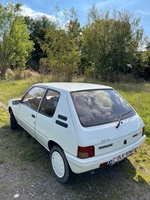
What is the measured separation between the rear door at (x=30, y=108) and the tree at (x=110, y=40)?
1046 centimetres

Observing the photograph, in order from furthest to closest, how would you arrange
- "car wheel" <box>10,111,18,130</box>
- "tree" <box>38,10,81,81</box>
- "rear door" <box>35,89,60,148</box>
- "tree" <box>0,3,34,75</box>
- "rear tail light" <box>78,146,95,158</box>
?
"tree" <box>0,3,34,75</box>
"tree" <box>38,10,81,81</box>
"car wheel" <box>10,111,18,130</box>
"rear door" <box>35,89,60,148</box>
"rear tail light" <box>78,146,95,158</box>

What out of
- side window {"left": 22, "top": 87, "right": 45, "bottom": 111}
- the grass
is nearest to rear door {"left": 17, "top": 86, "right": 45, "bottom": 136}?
side window {"left": 22, "top": 87, "right": 45, "bottom": 111}

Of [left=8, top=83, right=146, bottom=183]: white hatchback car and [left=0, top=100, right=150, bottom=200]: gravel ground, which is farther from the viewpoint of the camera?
[left=0, top=100, right=150, bottom=200]: gravel ground

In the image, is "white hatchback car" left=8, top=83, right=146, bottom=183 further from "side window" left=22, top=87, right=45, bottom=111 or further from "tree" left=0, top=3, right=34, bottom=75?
"tree" left=0, top=3, right=34, bottom=75

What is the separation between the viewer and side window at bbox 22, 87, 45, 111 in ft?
10.4

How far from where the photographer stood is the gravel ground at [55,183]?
229 centimetres

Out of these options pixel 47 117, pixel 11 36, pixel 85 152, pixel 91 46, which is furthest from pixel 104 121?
pixel 11 36

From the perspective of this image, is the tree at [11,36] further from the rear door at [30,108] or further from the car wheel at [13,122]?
the rear door at [30,108]

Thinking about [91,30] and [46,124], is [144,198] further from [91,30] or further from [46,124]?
[91,30]

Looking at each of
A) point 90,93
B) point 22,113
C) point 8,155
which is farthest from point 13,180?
point 90,93

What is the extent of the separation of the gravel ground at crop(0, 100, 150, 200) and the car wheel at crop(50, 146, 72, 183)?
11 centimetres

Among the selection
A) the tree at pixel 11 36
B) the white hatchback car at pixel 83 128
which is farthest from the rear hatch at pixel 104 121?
the tree at pixel 11 36

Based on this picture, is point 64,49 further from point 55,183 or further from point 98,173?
point 55,183

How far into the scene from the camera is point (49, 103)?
283 cm
